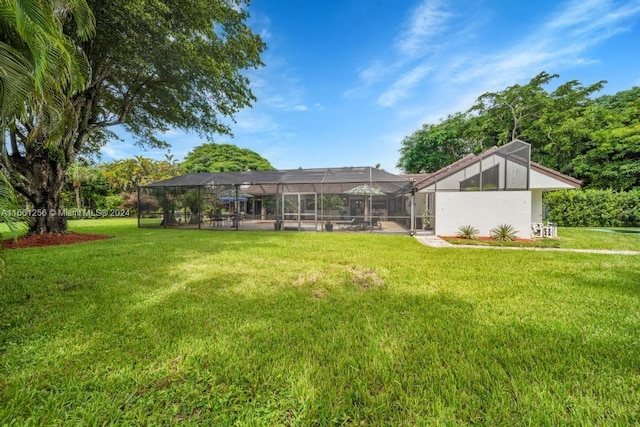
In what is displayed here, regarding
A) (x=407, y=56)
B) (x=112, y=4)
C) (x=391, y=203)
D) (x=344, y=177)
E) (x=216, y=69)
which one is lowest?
(x=391, y=203)

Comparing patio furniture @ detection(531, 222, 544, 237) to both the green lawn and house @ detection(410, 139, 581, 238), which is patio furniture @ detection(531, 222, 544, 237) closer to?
house @ detection(410, 139, 581, 238)

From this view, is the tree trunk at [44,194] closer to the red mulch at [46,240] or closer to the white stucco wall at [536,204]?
the red mulch at [46,240]

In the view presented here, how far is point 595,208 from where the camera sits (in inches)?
596

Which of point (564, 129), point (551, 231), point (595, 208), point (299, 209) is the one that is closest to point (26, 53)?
point (299, 209)

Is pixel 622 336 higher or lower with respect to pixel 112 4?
lower

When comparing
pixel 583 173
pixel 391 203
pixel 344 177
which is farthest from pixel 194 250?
pixel 583 173

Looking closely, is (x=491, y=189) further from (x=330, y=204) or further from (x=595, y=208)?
(x=595, y=208)

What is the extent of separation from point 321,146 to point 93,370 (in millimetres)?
27696

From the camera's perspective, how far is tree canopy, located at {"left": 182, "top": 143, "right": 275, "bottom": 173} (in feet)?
146

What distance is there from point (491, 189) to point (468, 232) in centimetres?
215

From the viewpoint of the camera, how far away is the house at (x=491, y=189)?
10.7 meters

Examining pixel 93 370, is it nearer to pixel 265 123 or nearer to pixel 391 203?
pixel 391 203

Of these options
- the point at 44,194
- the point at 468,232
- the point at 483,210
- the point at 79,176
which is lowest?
the point at 468,232

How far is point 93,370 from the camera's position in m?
2.23
